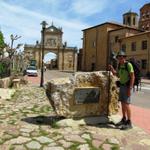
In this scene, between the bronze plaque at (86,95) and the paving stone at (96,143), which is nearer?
the paving stone at (96,143)

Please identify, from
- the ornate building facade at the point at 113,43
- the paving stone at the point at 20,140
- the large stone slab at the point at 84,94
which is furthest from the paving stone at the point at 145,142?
the ornate building facade at the point at 113,43

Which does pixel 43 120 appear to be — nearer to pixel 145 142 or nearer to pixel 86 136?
pixel 86 136

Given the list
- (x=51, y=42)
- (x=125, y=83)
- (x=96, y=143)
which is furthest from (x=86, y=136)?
(x=51, y=42)

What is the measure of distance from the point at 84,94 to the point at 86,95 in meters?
0.07

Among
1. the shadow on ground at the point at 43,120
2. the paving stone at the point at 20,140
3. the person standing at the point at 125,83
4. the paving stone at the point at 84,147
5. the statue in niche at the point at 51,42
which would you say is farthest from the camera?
the statue in niche at the point at 51,42

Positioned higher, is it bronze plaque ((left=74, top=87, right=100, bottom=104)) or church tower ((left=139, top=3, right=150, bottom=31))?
church tower ((left=139, top=3, right=150, bottom=31))

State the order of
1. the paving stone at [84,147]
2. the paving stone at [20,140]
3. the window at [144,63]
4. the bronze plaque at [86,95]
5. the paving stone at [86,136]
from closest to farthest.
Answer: the paving stone at [84,147] → the paving stone at [20,140] → the paving stone at [86,136] → the bronze plaque at [86,95] → the window at [144,63]

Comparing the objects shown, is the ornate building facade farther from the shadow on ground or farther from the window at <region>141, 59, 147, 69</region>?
the shadow on ground

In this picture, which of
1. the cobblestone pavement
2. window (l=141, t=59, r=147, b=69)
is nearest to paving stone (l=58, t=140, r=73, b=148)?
the cobblestone pavement

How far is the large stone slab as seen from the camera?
8.46m

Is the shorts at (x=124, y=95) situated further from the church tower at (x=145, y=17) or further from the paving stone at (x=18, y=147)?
the church tower at (x=145, y=17)

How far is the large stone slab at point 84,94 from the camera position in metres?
8.46

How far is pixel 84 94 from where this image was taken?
8836 mm

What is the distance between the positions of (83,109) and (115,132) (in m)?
1.28
